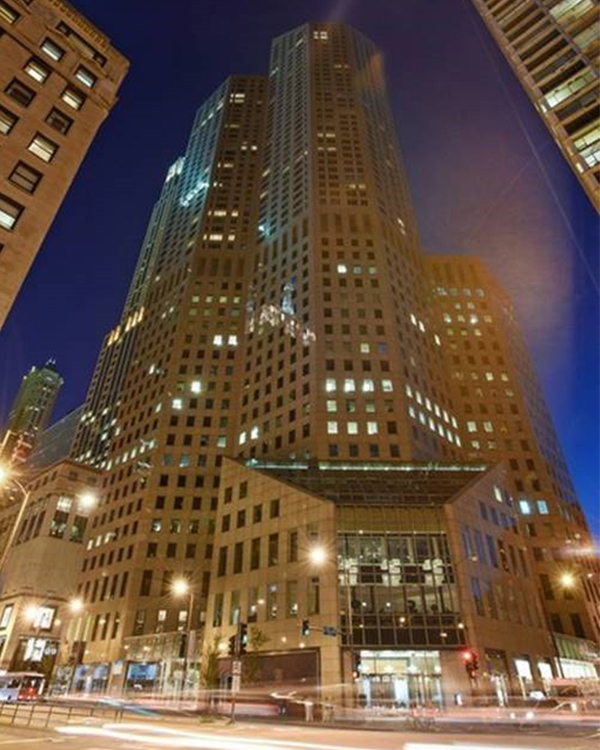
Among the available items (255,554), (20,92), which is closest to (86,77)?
(20,92)

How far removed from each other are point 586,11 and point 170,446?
3150 inches

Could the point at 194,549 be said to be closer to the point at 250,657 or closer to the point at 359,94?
the point at 250,657

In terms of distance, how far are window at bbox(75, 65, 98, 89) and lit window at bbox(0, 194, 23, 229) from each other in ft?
43.4

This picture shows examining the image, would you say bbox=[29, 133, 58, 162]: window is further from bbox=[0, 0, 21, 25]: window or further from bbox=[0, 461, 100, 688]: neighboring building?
bbox=[0, 461, 100, 688]: neighboring building

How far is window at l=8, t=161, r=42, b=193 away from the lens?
3097cm

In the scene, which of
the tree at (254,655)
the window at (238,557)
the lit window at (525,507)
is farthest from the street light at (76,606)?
the lit window at (525,507)

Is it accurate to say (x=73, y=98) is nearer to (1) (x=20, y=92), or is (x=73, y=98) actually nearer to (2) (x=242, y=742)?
(1) (x=20, y=92)

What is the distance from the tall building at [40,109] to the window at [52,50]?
0.22 feet

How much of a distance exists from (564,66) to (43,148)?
44906mm

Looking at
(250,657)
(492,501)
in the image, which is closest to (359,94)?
(492,501)

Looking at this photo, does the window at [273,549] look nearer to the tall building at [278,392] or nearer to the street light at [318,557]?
the tall building at [278,392]

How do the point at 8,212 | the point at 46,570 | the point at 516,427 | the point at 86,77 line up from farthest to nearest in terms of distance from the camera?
the point at 516,427
the point at 46,570
the point at 86,77
the point at 8,212

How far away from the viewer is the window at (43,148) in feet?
107

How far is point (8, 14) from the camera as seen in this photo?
3462 cm
